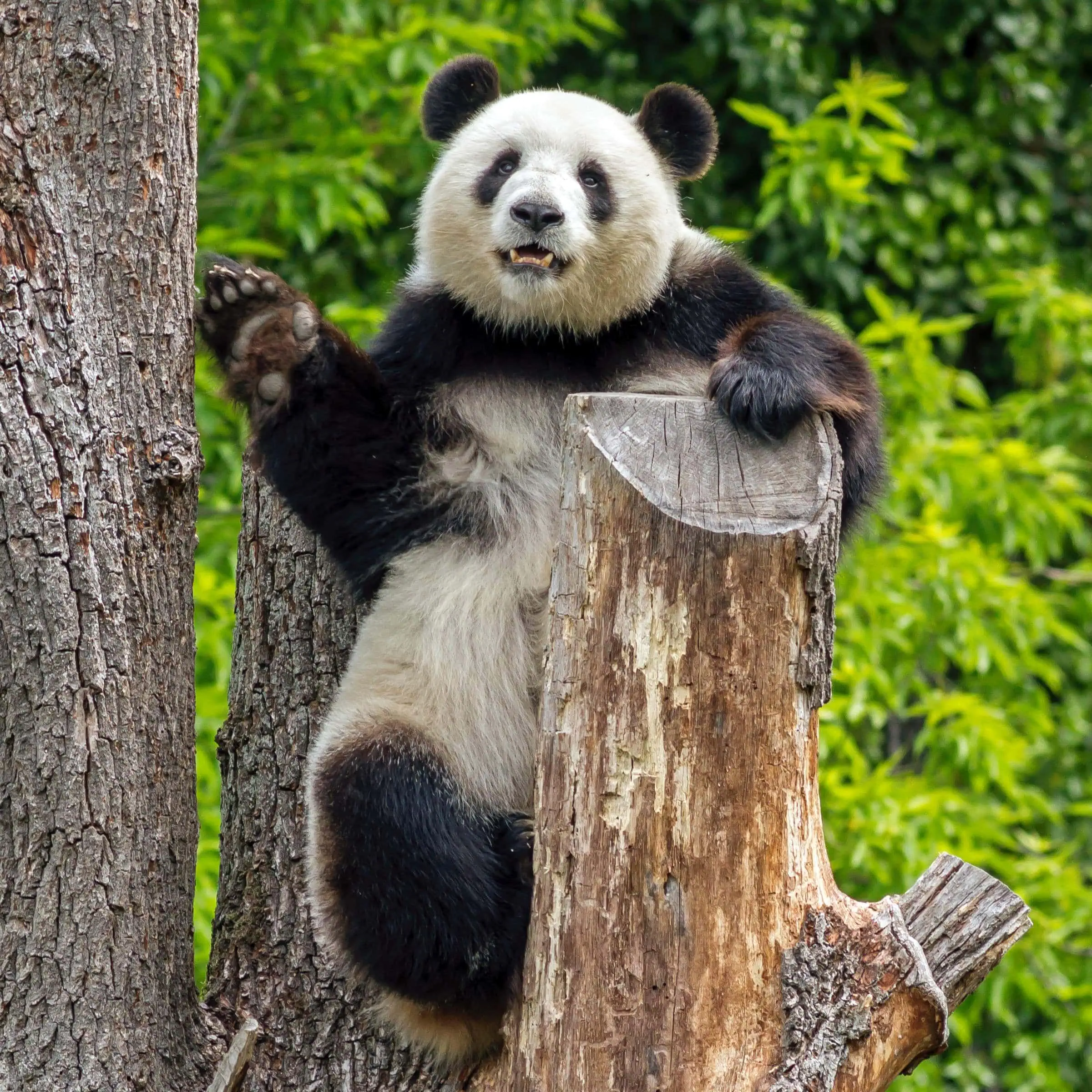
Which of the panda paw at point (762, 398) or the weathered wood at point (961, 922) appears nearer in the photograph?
the weathered wood at point (961, 922)

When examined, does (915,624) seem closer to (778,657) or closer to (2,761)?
(778,657)

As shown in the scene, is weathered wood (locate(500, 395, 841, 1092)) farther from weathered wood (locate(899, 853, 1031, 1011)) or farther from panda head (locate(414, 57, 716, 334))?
panda head (locate(414, 57, 716, 334))

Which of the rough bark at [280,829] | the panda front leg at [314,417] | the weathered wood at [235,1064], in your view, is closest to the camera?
the weathered wood at [235,1064]

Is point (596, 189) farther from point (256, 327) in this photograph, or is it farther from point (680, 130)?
point (256, 327)

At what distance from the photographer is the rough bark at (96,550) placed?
310 centimetres

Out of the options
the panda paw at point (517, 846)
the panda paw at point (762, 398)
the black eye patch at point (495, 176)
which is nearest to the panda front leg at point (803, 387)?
the panda paw at point (762, 398)

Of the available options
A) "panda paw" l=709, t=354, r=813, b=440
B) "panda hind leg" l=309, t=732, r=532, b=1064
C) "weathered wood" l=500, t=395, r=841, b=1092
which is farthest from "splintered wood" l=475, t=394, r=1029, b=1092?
"panda hind leg" l=309, t=732, r=532, b=1064

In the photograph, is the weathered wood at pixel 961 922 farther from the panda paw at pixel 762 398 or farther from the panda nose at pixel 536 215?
the panda nose at pixel 536 215

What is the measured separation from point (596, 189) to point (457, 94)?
65 centimetres

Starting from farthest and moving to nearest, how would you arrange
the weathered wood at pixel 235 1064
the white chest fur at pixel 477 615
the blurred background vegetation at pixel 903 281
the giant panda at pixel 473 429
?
1. the blurred background vegetation at pixel 903 281
2. the white chest fur at pixel 477 615
3. the giant panda at pixel 473 429
4. the weathered wood at pixel 235 1064

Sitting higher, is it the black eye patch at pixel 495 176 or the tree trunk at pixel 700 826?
the black eye patch at pixel 495 176

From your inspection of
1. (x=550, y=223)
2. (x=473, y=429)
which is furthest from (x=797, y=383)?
(x=473, y=429)

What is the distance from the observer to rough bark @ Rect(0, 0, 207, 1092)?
3.10 metres

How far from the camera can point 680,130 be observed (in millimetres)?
4352
